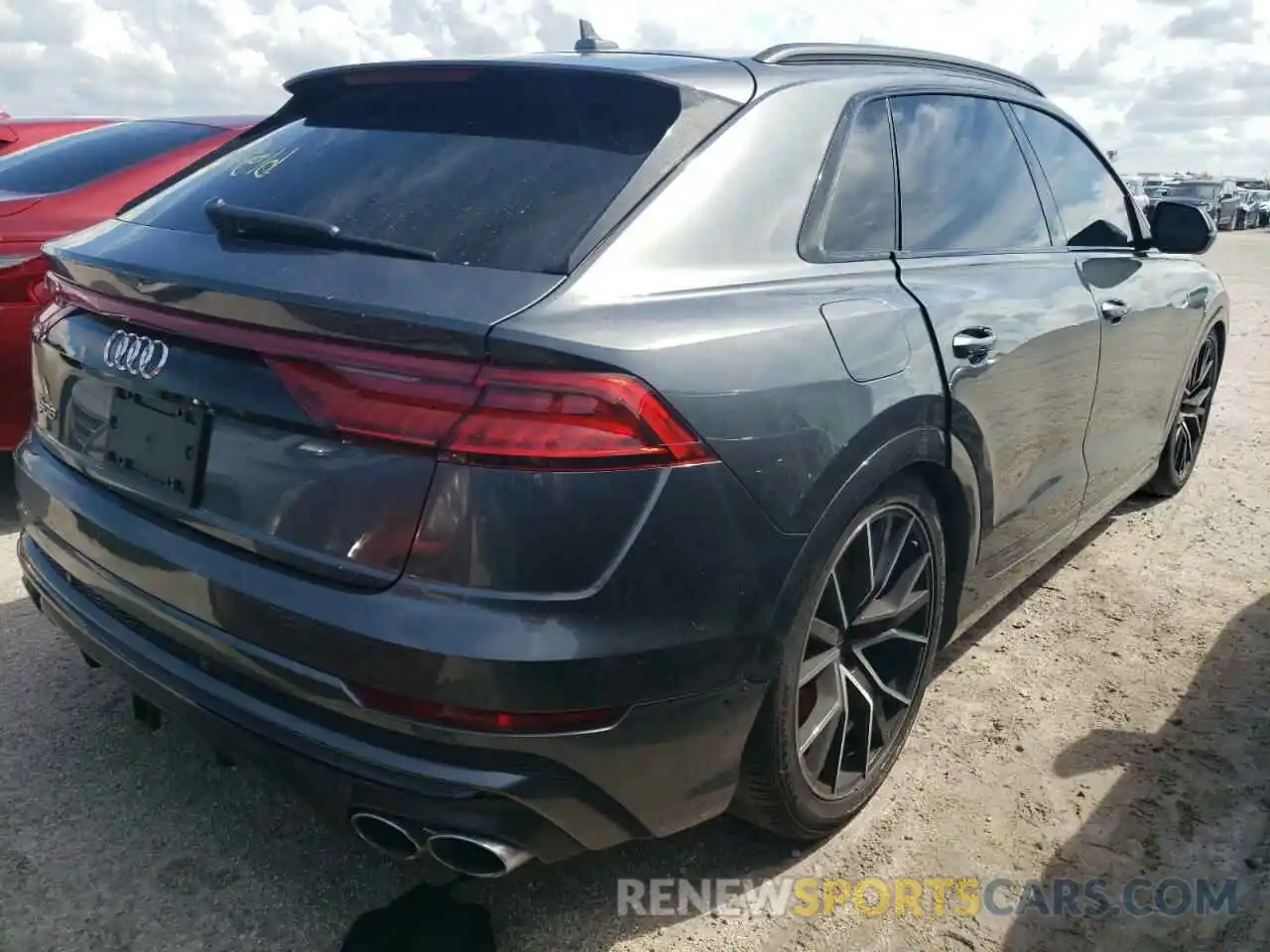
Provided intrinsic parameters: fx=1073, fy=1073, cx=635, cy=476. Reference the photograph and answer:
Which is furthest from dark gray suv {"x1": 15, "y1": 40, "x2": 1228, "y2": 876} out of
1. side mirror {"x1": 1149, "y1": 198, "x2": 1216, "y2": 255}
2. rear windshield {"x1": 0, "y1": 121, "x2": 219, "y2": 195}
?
rear windshield {"x1": 0, "y1": 121, "x2": 219, "y2": 195}

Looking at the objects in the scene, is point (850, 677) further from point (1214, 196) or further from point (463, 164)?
point (1214, 196)

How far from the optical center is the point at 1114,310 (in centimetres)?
352

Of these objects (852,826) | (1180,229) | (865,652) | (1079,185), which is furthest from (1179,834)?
(1180,229)

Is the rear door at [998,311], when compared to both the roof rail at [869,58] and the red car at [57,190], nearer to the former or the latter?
the roof rail at [869,58]

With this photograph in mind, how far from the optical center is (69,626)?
91.9 inches

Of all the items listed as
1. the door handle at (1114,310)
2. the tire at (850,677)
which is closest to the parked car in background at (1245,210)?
the door handle at (1114,310)

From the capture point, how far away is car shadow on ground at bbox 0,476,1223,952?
7.16ft

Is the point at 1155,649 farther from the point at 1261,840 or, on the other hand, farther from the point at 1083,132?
the point at 1083,132

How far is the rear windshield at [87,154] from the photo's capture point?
465 centimetres

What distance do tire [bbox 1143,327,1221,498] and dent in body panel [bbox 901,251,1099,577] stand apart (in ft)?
5.55

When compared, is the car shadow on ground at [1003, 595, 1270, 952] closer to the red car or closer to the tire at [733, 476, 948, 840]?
the tire at [733, 476, 948, 840]

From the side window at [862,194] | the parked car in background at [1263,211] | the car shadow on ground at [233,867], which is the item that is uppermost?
the side window at [862,194]

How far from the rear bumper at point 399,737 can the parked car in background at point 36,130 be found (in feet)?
14.1

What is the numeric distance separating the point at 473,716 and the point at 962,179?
6.83ft
